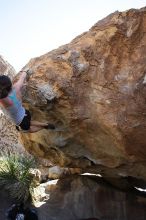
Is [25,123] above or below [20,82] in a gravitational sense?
below

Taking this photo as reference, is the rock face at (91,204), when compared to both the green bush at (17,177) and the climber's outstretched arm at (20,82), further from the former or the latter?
the climber's outstretched arm at (20,82)

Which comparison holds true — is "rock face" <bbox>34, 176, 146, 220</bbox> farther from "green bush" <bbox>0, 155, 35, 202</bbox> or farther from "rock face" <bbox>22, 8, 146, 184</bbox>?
"rock face" <bbox>22, 8, 146, 184</bbox>

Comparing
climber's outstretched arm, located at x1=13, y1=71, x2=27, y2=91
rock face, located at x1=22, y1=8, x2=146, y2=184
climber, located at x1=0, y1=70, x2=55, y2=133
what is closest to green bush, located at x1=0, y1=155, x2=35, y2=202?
rock face, located at x1=22, y1=8, x2=146, y2=184

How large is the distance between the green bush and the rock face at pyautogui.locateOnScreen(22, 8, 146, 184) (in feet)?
13.2

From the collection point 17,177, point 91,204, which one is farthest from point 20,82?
point 17,177

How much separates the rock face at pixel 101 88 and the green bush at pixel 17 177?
4.02 meters

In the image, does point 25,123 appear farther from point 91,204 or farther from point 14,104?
point 91,204

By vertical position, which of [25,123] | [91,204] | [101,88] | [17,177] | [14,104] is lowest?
[91,204]

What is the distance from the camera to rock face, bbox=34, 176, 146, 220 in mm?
11562

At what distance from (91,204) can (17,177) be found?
10.1 ft

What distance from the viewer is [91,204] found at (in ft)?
38.7

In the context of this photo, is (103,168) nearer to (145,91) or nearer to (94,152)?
(94,152)

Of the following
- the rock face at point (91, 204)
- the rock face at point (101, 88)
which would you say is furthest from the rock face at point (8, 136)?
the rock face at point (101, 88)

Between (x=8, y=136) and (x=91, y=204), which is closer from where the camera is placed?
(x=91, y=204)
